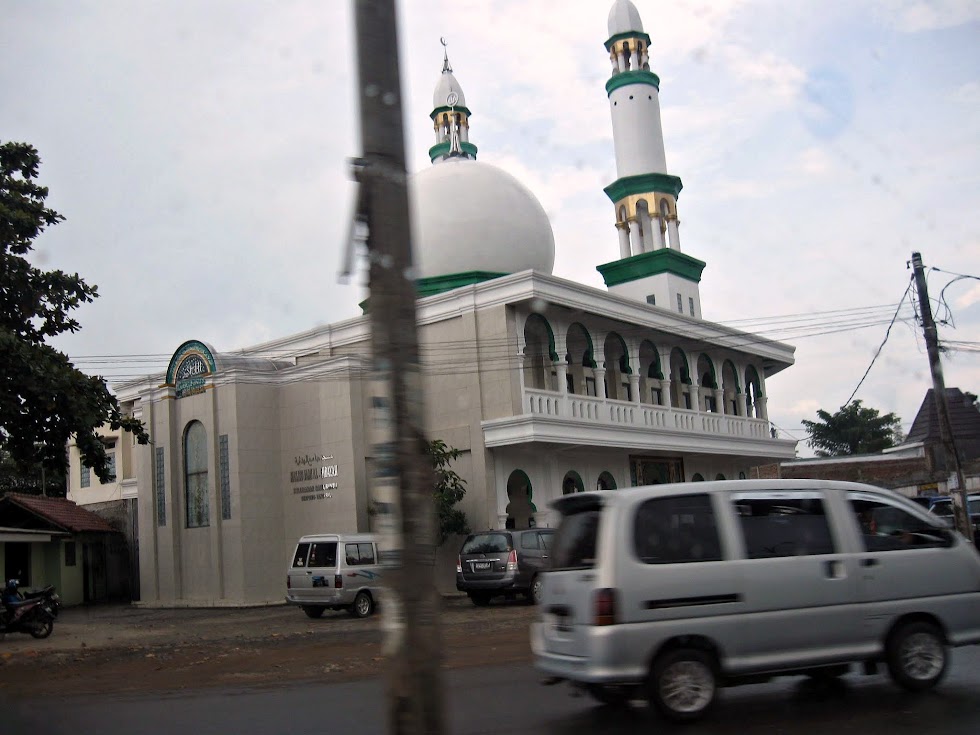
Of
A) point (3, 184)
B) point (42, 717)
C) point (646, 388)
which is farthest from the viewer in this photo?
point (646, 388)

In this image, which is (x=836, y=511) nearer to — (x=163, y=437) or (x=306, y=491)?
(x=306, y=491)

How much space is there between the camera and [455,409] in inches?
1019

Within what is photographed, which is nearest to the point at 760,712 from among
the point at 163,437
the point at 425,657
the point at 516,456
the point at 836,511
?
the point at 836,511

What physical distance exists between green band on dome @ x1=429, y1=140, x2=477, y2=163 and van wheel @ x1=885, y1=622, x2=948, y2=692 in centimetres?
3950

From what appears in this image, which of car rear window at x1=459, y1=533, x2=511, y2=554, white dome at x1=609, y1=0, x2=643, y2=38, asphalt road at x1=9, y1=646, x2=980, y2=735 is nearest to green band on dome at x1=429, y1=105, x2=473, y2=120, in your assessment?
white dome at x1=609, y1=0, x2=643, y2=38

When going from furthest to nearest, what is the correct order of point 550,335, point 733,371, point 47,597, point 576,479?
1. point 733,371
2. point 576,479
3. point 550,335
4. point 47,597

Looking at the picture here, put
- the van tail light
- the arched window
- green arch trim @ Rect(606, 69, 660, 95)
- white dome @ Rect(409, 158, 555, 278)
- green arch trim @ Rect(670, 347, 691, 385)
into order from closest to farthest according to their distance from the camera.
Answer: the van tail light → the arched window → white dome @ Rect(409, 158, 555, 278) → green arch trim @ Rect(670, 347, 691, 385) → green arch trim @ Rect(606, 69, 660, 95)

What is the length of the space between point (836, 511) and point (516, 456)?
18058mm

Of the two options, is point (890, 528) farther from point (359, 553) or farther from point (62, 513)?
point (62, 513)

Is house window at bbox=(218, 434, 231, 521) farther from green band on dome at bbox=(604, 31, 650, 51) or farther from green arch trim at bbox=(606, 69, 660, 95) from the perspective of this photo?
green band on dome at bbox=(604, 31, 650, 51)

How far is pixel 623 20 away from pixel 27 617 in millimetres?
28588

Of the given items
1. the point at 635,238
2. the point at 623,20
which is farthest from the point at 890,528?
the point at 623,20

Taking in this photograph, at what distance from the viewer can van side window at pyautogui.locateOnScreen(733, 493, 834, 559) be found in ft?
25.3

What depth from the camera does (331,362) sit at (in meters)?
26.1
